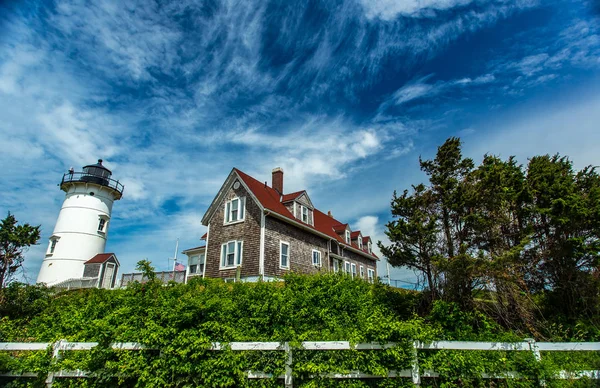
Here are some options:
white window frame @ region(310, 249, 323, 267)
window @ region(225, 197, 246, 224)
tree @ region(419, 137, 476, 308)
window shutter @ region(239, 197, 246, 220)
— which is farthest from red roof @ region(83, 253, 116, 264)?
tree @ region(419, 137, 476, 308)

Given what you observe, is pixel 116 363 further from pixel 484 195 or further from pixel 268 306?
pixel 484 195

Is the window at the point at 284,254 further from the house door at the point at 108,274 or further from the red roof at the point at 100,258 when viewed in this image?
the red roof at the point at 100,258

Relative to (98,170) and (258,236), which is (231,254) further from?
(98,170)

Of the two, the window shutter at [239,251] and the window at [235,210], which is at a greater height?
the window at [235,210]

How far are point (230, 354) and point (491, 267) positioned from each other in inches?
256

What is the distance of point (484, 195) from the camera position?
28.2ft

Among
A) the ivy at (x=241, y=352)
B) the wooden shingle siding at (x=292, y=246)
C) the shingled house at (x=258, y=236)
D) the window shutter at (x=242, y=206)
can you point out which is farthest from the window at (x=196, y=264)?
the ivy at (x=241, y=352)

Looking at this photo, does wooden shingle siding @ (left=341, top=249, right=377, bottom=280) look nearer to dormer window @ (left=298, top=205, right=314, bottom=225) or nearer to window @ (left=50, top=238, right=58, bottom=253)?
dormer window @ (left=298, top=205, right=314, bottom=225)

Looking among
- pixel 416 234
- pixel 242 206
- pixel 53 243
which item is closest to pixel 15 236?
pixel 53 243

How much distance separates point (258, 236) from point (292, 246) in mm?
3174

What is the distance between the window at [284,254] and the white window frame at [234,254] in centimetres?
254

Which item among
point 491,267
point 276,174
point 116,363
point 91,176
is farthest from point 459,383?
point 91,176

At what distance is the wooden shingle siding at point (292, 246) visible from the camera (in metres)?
19.2

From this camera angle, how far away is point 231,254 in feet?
66.3
